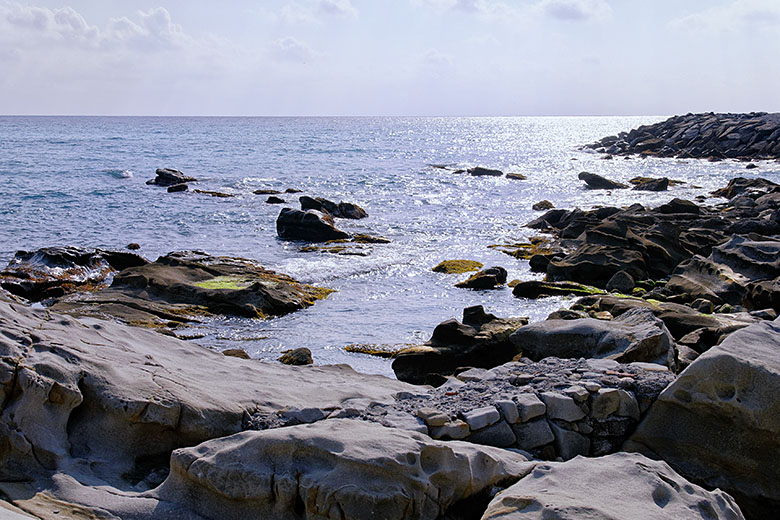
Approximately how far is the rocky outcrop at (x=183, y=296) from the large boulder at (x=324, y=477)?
27.2 feet

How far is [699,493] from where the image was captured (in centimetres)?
473

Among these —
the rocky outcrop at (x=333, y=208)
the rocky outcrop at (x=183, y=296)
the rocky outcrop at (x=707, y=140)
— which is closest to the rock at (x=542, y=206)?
the rocky outcrop at (x=333, y=208)

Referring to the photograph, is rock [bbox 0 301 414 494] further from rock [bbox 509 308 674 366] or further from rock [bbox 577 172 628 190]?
rock [bbox 577 172 628 190]

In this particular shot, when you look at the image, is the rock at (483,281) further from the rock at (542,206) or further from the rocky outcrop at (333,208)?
the rock at (542,206)

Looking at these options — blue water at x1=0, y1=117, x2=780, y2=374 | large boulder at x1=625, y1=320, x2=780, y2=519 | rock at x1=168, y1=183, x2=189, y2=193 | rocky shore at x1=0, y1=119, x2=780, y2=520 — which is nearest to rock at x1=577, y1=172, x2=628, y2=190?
blue water at x1=0, y1=117, x2=780, y2=374

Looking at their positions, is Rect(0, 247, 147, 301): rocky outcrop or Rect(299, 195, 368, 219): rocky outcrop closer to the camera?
Rect(0, 247, 147, 301): rocky outcrop

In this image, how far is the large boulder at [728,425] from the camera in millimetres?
5828

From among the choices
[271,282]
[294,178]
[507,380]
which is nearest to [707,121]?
[294,178]

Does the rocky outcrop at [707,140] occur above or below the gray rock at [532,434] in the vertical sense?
above

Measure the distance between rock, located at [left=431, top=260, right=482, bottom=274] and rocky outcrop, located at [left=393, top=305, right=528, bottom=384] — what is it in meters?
7.09

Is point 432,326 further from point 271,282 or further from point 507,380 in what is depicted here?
point 507,380

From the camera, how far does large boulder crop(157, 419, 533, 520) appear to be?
456cm

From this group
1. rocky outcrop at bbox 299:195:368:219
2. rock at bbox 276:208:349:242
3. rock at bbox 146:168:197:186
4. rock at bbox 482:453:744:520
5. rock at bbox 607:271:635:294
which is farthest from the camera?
→ rock at bbox 146:168:197:186

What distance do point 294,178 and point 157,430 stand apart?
129 feet
